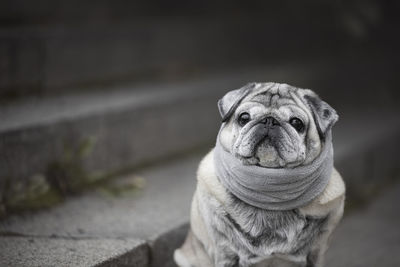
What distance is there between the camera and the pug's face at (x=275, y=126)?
247cm

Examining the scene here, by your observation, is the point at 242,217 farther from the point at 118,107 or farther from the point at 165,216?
the point at 118,107

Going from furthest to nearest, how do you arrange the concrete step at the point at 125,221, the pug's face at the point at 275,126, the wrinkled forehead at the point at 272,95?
the concrete step at the point at 125,221, the wrinkled forehead at the point at 272,95, the pug's face at the point at 275,126

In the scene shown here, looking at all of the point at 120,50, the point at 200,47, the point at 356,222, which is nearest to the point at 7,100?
the point at 120,50

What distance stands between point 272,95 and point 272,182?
0.39 meters

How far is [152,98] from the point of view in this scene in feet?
15.3

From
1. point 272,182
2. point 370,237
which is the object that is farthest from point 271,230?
point 370,237

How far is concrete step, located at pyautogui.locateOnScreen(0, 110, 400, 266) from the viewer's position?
118 inches

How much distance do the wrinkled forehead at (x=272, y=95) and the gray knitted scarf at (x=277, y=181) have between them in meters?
0.24

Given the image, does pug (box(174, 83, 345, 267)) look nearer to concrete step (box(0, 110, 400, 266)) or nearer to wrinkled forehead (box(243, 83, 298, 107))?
wrinkled forehead (box(243, 83, 298, 107))

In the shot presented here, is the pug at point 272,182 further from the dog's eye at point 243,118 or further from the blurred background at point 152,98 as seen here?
the blurred background at point 152,98

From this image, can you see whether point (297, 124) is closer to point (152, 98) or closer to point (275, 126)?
point (275, 126)

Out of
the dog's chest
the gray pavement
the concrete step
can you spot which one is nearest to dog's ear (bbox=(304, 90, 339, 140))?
the dog's chest

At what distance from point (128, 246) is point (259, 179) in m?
0.91

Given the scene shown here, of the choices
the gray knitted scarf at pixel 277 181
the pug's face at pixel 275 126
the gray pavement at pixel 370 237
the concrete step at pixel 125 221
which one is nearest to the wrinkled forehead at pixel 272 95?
the pug's face at pixel 275 126
